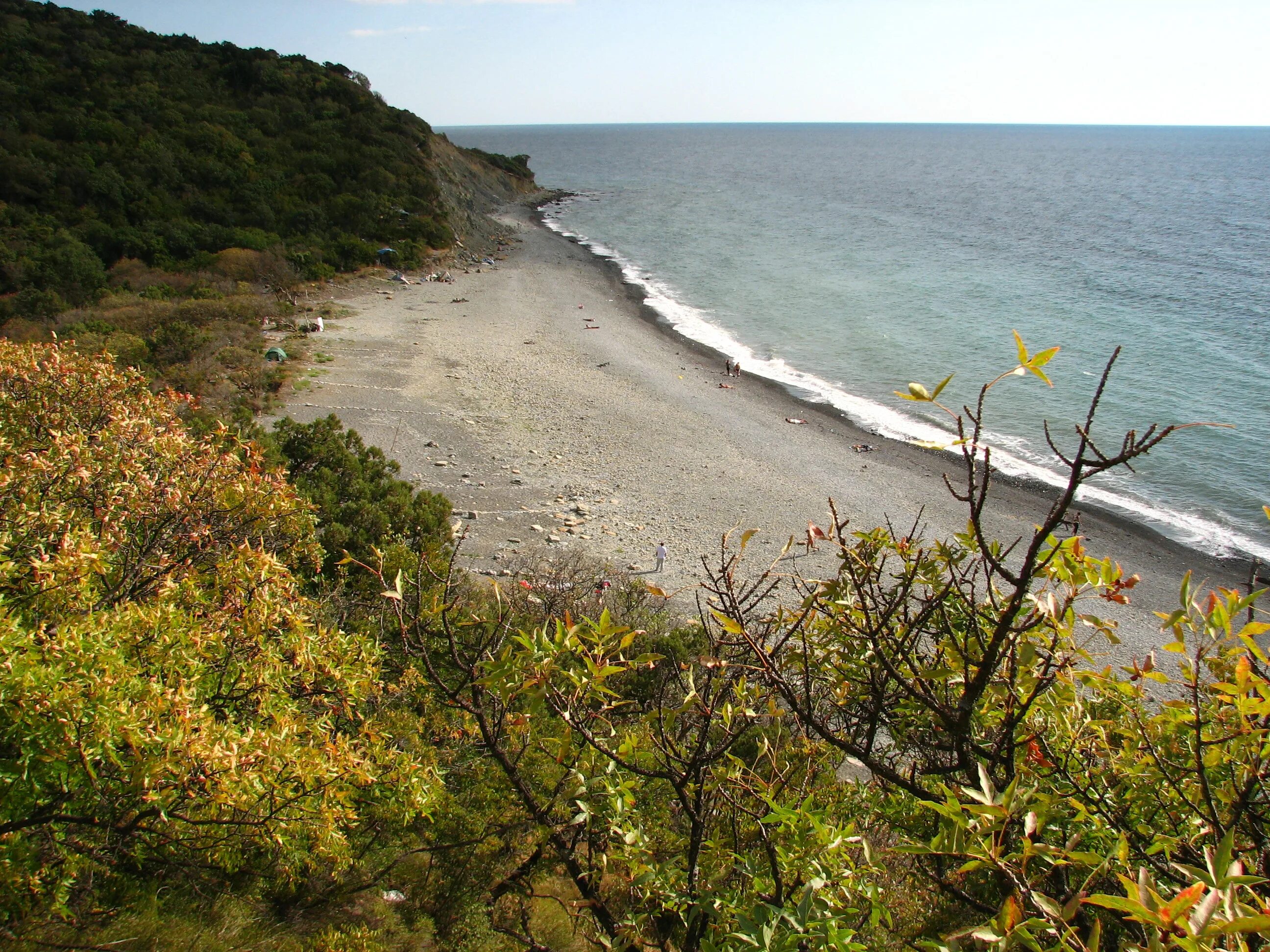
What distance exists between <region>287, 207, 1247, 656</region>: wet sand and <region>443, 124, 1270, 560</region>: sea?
6.38 feet

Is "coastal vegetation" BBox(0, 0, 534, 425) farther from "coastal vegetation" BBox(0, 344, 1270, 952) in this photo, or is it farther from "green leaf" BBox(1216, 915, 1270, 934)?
"green leaf" BBox(1216, 915, 1270, 934)

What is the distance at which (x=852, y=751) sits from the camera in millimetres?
2197

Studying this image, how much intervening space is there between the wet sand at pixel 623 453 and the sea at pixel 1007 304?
195 cm

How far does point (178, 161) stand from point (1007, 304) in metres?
40.8

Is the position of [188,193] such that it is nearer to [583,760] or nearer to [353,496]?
[353,496]

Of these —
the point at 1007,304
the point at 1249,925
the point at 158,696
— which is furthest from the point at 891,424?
the point at 1249,925

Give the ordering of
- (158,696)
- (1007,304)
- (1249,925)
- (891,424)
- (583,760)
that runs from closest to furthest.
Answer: (1249,925) < (158,696) < (583,760) < (891,424) < (1007,304)

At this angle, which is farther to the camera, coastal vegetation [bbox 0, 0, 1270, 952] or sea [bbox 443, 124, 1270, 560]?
sea [bbox 443, 124, 1270, 560]

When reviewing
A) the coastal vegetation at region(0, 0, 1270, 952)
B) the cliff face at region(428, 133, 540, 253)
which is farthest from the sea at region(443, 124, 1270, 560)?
the cliff face at region(428, 133, 540, 253)

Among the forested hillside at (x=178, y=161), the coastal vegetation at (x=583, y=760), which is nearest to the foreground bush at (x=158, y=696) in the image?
the coastal vegetation at (x=583, y=760)

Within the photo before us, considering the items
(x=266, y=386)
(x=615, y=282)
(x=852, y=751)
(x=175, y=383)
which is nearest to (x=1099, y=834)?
(x=852, y=751)

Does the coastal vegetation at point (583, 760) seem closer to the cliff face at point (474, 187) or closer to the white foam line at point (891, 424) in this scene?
the white foam line at point (891, 424)

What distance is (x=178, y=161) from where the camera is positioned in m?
32.6

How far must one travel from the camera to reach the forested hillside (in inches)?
1061
